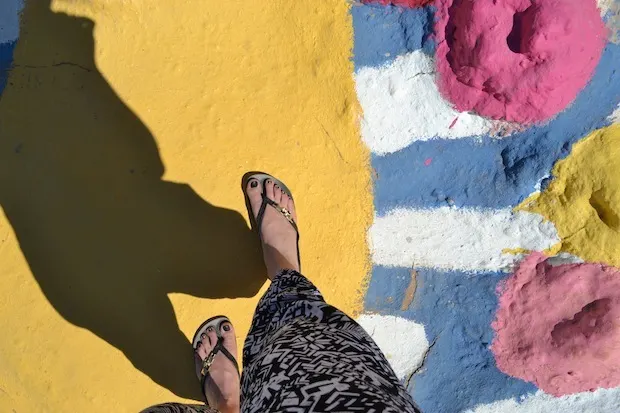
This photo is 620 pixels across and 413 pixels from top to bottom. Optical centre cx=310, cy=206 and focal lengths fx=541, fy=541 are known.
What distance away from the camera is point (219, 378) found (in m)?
1.50

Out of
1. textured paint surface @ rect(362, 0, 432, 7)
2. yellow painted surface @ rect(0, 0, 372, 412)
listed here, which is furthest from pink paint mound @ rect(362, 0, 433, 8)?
yellow painted surface @ rect(0, 0, 372, 412)

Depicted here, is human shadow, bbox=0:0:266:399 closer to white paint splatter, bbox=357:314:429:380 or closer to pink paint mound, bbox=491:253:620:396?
→ white paint splatter, bbox=357:314:429:380

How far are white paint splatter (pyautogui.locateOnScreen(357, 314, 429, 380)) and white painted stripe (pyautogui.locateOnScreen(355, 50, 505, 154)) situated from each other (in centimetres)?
51

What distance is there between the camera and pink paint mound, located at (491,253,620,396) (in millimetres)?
1453

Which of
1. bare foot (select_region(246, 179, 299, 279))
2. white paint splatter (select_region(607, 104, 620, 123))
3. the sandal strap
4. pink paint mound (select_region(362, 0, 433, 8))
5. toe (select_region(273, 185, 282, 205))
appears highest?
pink paint mound (select_region(362, 0, 433, 8))

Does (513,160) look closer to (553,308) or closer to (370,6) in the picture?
(553,308)

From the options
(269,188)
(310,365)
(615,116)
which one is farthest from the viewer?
(269,188)

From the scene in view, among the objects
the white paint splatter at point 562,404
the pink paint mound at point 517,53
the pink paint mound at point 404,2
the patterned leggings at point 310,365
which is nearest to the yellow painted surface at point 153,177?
the pink paint mound at point 404,2

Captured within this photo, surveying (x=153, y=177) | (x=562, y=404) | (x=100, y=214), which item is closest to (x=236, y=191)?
(x=153, y=177)

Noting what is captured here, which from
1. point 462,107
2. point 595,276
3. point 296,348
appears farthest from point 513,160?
point 296,348

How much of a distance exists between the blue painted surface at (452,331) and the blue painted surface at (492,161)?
22cm

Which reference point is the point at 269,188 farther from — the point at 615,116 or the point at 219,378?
the point at 615,116

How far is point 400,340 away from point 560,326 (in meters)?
0.44

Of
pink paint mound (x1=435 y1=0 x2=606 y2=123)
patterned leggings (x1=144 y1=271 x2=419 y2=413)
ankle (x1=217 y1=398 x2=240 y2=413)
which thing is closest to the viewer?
patterned leggings (x1=144 y1=271 x2=419 y2=413)
